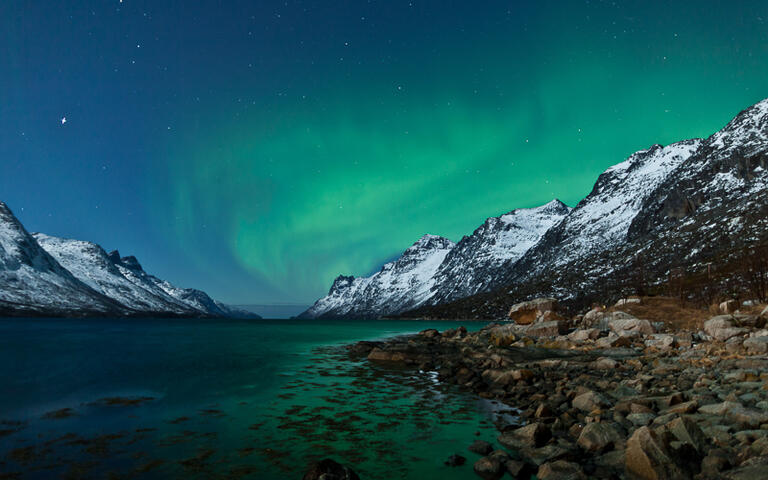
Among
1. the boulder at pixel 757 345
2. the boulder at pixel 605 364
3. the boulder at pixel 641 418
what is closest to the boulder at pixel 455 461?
the boulder at pixel 641 418

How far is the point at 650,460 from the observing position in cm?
1049

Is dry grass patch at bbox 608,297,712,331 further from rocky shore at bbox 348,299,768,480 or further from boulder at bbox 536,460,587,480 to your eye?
boulder at bbox 536,460,587,480

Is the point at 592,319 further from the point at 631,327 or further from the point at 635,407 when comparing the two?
the point at 635,407

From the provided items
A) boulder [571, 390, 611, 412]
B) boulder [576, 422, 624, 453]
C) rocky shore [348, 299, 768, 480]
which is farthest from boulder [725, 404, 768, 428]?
boulder [571, 390, 611, 412]

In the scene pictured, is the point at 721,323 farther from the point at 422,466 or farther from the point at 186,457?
the point at 186,457

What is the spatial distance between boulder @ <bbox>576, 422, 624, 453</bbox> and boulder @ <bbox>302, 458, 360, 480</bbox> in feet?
24.6

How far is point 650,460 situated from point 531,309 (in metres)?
56.9

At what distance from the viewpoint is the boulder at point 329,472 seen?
10445mm

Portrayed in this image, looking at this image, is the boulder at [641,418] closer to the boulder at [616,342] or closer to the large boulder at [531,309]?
the boulder at [616,342]

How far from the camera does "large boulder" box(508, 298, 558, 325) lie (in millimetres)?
63459

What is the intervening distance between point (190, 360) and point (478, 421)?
121ft


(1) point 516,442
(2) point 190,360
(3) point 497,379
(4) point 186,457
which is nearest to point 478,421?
(1) point 516,442

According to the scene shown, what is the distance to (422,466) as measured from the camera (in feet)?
42.4

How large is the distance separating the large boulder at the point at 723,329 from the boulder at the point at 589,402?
2117cm
